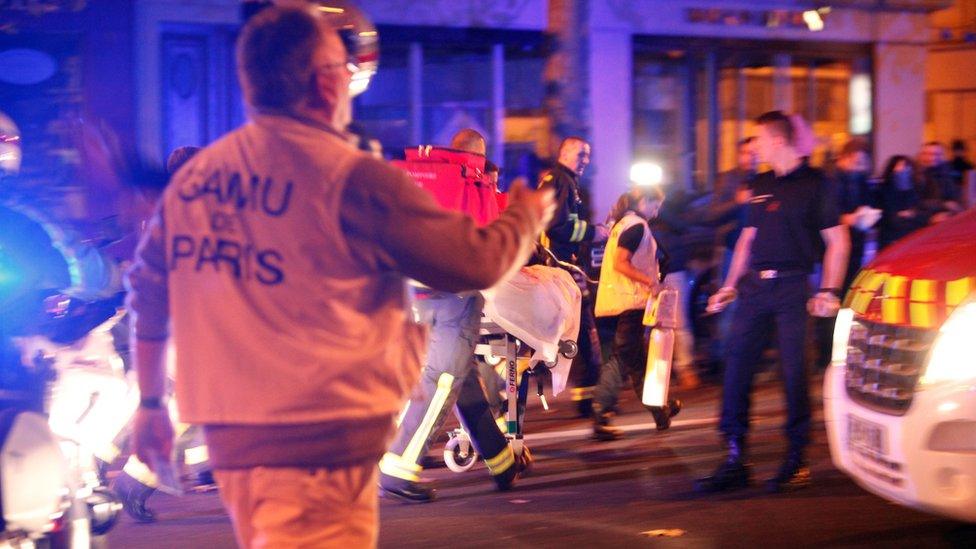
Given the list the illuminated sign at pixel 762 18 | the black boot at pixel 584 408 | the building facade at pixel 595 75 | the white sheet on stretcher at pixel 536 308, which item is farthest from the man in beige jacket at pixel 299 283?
the illuminated sign at pixel 762 18

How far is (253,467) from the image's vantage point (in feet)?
10.1

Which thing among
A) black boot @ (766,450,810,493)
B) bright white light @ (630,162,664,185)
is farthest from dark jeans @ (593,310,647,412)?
black boot @ (766,450,810,493)

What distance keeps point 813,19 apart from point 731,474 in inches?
564

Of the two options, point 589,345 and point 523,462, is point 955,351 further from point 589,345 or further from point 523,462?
point 589,345

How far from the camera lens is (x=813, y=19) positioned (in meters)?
19.9

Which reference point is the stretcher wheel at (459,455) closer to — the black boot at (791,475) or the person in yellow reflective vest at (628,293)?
the person in yellow reflective vest at (628,293)

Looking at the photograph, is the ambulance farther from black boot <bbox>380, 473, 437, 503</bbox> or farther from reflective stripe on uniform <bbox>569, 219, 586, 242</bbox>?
reflective stripe on uniform <bbox>569, 219, 586, 242</bbox>

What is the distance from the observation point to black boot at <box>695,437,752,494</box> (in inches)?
273

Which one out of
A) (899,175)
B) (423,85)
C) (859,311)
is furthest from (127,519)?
(423,85)

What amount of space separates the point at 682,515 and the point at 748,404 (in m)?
0.88

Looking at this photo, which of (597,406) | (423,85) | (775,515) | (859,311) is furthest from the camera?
(423,85)

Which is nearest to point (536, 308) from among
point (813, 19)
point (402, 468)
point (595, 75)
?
point (402, 468)

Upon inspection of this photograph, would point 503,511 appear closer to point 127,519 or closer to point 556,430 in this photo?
point 127,519

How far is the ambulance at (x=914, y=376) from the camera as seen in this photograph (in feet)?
17.0
